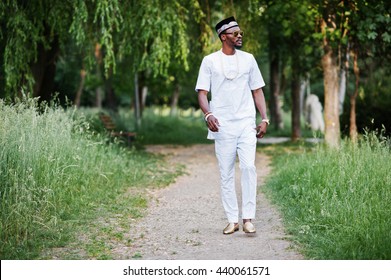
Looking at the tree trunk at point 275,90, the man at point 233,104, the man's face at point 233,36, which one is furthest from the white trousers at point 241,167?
the tree trunk at point 275,90

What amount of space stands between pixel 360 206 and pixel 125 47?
7.85 meters

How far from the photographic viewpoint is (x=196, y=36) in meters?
17.4

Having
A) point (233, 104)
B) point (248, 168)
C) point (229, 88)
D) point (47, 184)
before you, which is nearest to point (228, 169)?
point (248, 168)

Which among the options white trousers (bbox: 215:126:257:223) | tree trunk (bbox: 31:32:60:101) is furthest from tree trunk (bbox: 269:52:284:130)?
white trousers (bbox: 215:126:257:223)

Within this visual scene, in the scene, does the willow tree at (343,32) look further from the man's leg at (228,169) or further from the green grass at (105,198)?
the man's leg at (228,169)

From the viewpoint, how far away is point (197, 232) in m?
7.40

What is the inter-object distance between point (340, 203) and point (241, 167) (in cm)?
125

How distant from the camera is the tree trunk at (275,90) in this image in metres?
22.8

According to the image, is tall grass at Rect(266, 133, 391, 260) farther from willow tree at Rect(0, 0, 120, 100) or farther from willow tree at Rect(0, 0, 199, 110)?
willow tree at Rect(0, 0, 120, 100)

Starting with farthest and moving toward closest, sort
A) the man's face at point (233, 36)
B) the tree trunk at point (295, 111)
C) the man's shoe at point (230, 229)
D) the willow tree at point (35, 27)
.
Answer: the tree trunk at point (295, 111), the willow tree at point (35, 27), the man's shoe at point (230, 229), the man's face at point (233, 36)

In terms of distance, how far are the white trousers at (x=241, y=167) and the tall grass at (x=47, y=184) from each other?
5.84 feet

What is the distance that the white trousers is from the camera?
6855mm
